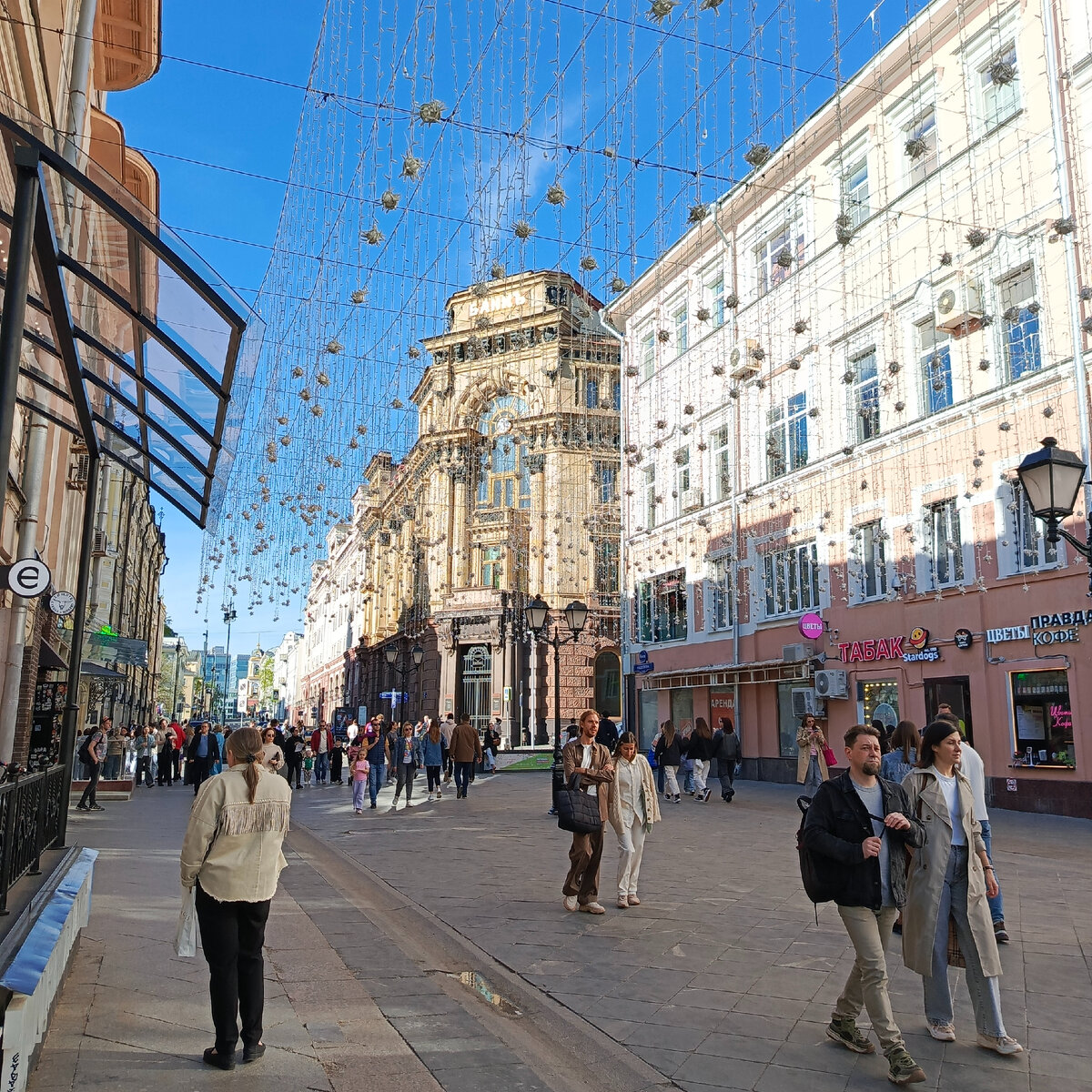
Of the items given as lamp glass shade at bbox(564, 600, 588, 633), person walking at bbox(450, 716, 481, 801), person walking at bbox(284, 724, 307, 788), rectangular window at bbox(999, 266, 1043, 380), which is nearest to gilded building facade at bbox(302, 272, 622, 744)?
person walking at bbox(284, 724, 307, 788)

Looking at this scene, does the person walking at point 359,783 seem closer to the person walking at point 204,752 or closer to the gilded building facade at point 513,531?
the person walking at point 204,752

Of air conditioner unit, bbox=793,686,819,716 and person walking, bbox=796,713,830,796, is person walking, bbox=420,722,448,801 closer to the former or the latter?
person walking, bbox=796,713,830,796

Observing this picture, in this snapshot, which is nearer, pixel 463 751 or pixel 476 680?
pixel 463 751

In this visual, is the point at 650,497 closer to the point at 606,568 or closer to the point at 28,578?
the point at 606,568

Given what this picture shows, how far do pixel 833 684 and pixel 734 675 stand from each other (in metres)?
4.57

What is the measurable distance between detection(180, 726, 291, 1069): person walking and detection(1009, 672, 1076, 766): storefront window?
1594 centimetres

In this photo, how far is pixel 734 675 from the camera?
26578 mm

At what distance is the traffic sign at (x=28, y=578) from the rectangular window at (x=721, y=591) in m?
19.3

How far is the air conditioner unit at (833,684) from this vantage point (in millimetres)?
22141

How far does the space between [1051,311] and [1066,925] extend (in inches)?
505

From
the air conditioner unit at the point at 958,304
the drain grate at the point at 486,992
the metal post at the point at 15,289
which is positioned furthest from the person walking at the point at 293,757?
the metal post at the point at 15,289

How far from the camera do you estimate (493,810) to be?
18.6m

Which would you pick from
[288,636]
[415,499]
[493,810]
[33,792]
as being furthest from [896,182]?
[288,636]

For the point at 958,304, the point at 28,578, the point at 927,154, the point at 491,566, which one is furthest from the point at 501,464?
the point at 28,578
